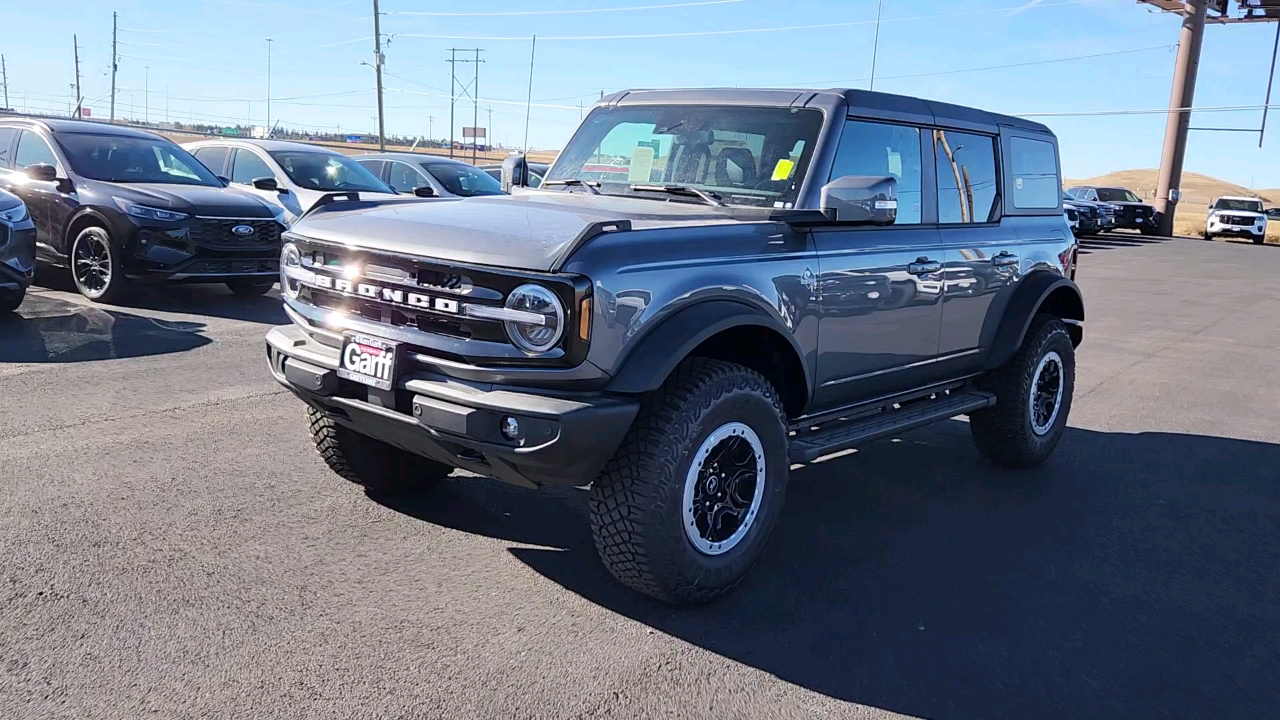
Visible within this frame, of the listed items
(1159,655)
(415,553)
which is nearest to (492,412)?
(415,553)

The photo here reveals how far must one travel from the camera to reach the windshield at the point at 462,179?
1537 cm

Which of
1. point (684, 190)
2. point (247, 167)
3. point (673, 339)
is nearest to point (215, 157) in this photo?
point (247, 167)

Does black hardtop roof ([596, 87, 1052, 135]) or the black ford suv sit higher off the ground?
black hardtop roof ([596, 87, 1052, 135])

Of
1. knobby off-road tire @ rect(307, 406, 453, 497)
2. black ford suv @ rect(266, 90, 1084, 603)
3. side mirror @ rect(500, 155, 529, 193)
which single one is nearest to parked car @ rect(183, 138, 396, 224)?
side mirror @ rect(500, 155, 529, 193)

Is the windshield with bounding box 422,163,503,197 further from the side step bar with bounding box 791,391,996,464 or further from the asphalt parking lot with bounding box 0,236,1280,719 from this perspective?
the side step bar with bounding box 791,391,996,464

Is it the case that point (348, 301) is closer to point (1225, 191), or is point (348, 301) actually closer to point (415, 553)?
point (415, 553)

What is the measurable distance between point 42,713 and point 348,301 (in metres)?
1.76

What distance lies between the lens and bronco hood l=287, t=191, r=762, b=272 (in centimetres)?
358

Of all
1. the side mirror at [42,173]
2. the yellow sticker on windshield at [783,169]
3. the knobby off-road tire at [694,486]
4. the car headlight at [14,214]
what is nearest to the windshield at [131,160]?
the side mirror at [42,173]

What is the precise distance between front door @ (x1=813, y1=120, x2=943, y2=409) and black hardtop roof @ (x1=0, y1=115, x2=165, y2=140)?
9.16m

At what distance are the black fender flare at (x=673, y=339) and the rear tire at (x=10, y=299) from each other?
24.1 ft

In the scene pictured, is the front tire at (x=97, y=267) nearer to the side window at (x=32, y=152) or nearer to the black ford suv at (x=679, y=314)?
the side window at (x=32, y=152)

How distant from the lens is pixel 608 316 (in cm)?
352

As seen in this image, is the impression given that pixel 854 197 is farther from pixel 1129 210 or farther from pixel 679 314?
pixel 1129 210
